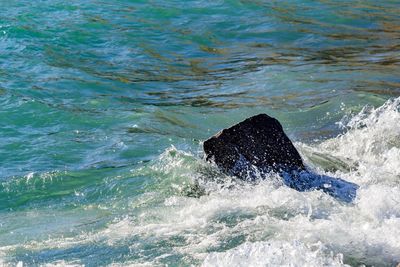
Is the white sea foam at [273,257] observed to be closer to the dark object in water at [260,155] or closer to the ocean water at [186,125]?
the ocean water at [186,125]

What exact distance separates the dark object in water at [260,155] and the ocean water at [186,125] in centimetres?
13

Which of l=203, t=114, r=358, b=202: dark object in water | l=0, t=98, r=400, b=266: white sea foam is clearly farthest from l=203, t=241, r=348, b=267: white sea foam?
l=203, t=114, r=358, b=202: dark object in water

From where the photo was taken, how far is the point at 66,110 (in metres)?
11.2

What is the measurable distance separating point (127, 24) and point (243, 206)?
10.4 m

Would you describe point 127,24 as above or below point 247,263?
below

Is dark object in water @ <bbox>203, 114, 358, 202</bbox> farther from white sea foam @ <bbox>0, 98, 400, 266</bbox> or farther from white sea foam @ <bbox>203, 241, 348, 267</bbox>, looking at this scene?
white sea foam @ <bbox>203, 241, 348, 267</bbox>

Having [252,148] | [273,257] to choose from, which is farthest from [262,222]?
[252,148]

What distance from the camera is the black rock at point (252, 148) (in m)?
7.49

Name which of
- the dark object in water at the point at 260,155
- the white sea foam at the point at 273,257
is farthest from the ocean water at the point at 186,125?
the dark object in water at the point at 260,155

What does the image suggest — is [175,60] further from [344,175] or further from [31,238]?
[31,238]

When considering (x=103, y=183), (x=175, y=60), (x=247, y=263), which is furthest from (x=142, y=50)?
(x=247, y=263)

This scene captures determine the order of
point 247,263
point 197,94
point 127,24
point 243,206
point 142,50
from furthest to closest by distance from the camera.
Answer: point 127,24
point 142,50
point 197,94
point 243,206
point 247,263

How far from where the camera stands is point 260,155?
756 centimetres

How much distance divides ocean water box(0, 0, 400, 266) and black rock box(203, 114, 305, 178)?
14 cm
